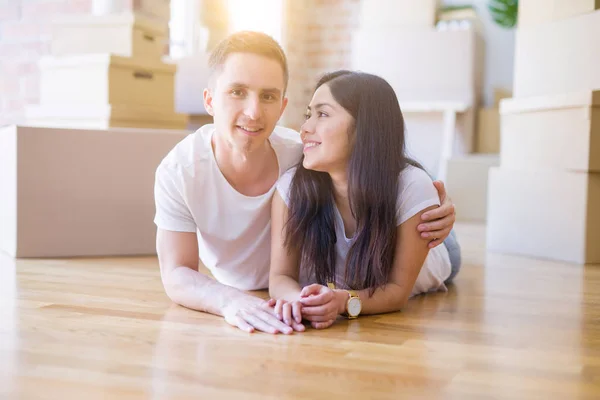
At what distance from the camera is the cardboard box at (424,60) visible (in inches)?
184

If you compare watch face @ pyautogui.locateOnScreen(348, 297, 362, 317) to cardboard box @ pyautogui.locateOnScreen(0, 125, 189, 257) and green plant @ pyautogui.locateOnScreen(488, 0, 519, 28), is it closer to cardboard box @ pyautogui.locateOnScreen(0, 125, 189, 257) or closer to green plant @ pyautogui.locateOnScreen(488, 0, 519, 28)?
cardboard box @ pyautogui.locateOnScreen(0, 125, 189, 257)

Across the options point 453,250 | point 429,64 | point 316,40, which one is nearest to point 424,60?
point 429,64

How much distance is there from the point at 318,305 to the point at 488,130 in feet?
11.7

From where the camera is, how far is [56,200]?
263 cm

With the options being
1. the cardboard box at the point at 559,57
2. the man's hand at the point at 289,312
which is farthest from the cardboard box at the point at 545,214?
the man's hand at the point at 289,312

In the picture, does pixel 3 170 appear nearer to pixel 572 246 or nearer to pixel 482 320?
pixel 482 320

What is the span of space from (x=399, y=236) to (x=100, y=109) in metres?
1.67

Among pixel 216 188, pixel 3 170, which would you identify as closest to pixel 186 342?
pixel 216 188

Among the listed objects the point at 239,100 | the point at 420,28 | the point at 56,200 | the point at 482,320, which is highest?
the point at 420,28

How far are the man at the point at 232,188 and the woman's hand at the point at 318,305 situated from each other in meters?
0.04

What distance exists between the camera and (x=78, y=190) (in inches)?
105

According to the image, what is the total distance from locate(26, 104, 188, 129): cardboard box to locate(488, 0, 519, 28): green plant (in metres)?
2.60

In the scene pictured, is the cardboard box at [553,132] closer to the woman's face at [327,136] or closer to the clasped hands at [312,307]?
the woman's face at [327,136]

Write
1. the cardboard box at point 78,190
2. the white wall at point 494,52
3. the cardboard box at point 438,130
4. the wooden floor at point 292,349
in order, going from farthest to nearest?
the white wall at point 494,52
the cardboard box at point 438,130
the cardboard box at point 78,190
the wooden floor at point 292,349
